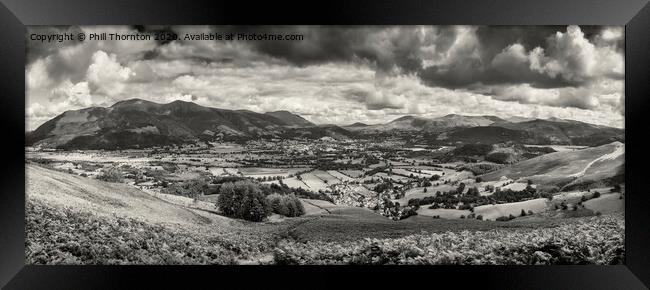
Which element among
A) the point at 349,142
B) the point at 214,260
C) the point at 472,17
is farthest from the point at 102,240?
the point at 472,17

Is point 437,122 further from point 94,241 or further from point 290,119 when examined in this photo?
point 94,241

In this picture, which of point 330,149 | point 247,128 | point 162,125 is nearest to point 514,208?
point 330,149

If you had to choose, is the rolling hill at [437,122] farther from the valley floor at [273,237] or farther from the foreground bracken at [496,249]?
the foreground bracken at [496,249]

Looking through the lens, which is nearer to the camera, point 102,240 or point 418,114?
point 102,240

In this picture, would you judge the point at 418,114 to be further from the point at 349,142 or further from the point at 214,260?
the point at 214,260

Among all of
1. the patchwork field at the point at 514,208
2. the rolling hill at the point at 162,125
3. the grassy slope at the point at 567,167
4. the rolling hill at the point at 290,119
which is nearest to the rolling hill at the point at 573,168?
the grassy slope at the point at 567,167

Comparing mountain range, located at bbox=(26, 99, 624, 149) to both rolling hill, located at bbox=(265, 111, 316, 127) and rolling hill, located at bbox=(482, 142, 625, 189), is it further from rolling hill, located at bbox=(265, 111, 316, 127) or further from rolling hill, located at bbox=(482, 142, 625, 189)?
rolling hill, located at bbox=(482, 142, 625, 189)

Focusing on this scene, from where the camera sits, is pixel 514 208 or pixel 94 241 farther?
pixel 514 208
